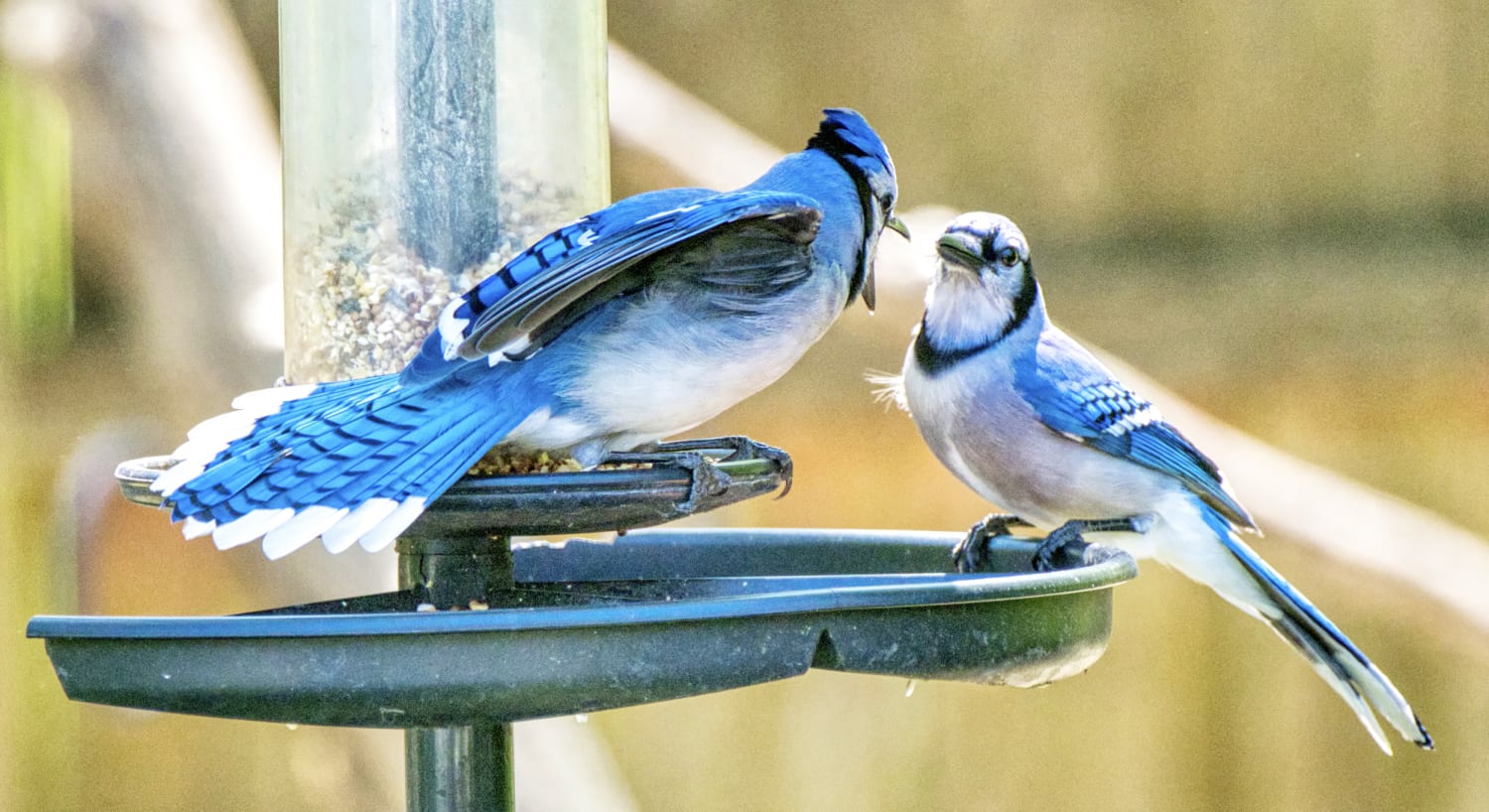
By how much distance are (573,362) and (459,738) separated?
1.73ft

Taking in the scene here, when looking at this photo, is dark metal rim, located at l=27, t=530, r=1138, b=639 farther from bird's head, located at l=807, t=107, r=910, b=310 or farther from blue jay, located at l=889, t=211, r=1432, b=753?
blue jay, located at l=889, t=211, r=1432, b=753

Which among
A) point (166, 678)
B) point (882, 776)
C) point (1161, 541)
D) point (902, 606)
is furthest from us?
point (882, 776)

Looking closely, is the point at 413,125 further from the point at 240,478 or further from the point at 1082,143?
the point at 1082,143

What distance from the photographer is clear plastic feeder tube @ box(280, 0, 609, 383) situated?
240 cm

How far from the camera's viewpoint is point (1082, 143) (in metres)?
4.26

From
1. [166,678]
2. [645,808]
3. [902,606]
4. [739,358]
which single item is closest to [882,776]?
[645,808]

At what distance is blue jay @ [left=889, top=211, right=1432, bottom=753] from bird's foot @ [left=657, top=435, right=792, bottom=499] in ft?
2.50

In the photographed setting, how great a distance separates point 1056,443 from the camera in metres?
3.13

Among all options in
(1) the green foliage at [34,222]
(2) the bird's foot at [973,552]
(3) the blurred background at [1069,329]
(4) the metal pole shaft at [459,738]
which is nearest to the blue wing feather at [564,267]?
(4) the metal pole shaft at [459,738]

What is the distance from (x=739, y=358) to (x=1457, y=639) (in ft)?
5.36

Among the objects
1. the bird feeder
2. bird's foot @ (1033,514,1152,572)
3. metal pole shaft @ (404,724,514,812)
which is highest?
the bird feeder

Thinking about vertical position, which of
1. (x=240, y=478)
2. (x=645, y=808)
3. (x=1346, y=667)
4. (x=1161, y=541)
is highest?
(x=240, y=478)

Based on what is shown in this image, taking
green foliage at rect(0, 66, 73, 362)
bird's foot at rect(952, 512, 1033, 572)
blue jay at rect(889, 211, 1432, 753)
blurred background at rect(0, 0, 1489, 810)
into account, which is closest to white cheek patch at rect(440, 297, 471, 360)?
bird's foot at rect(952, 512, 1033, 572)

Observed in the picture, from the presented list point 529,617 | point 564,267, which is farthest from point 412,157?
point 529,617
